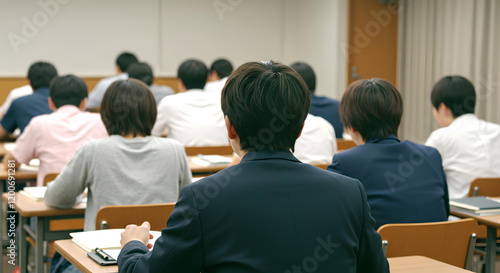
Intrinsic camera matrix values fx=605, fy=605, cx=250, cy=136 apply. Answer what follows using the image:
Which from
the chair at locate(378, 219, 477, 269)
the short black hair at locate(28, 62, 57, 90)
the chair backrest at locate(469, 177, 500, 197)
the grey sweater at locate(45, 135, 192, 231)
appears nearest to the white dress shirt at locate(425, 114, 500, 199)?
the chair backrest at locate(469, 177, 500, 197)

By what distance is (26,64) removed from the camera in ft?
26.2

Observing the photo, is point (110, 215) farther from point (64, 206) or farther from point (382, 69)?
point (382, 69)

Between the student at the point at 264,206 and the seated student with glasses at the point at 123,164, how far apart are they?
4.14 feet

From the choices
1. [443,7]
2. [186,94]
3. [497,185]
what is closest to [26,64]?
[186,94]

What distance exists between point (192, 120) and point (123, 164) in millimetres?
1974

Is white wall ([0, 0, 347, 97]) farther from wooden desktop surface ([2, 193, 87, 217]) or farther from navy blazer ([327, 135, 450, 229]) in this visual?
navy blazer ([327, 135, 450, 229])

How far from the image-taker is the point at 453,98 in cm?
347

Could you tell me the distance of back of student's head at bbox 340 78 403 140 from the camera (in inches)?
95.8

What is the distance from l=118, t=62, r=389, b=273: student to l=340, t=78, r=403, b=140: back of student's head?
3.74ft

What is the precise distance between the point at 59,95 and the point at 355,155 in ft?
6.70

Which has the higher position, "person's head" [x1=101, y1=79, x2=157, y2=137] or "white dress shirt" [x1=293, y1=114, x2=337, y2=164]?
"person's head" [x1=101, y1=79, x2=157, y2=137]

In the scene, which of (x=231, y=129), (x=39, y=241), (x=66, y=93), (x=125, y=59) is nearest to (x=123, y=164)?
(x=39, y=241)

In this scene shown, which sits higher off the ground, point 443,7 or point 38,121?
point 443,7

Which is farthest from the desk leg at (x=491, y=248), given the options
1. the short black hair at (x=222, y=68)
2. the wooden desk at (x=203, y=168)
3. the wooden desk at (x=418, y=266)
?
the short black hair at (x=222, y=68)
